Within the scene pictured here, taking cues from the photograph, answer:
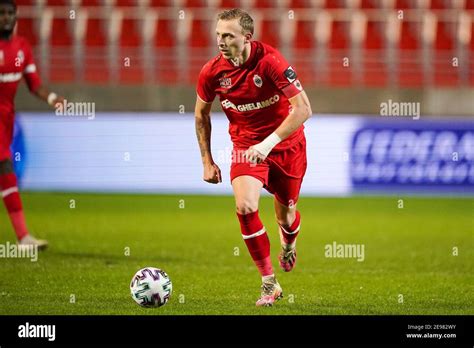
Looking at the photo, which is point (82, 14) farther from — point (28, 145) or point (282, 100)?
point (282, 100)

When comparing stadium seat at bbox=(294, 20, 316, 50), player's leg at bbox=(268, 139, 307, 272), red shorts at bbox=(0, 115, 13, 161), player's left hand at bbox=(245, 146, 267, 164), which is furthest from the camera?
stadium seat at bbox=(294, 20, 316, 50)

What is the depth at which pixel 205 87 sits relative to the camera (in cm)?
772

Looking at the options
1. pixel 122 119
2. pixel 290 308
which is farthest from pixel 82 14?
pixel 290 308

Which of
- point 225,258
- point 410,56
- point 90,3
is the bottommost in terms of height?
point 225,258

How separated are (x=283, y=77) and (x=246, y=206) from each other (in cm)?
102

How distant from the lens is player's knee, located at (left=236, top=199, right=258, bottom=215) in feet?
24.2

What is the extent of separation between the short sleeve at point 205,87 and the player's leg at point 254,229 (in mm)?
718

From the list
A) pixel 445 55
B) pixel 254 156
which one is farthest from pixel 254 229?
pixel 445 55

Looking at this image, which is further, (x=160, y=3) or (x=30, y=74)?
(x=160, y=3)

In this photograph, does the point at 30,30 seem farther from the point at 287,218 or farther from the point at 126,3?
the point at 287,218

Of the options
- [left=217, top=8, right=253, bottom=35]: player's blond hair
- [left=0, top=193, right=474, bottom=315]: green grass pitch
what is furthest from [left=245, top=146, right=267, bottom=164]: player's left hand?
[left=0, top=193, right=474, bottom=315]: green grass pitch

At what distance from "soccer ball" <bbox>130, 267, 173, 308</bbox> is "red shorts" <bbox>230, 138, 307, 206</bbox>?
1016 millimetres

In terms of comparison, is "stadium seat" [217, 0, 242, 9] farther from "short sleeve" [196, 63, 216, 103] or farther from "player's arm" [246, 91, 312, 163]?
"player's arm" [246, 91, 312, 163]

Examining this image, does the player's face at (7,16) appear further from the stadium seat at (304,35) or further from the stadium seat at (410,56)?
the stadium seat at (304,35)
